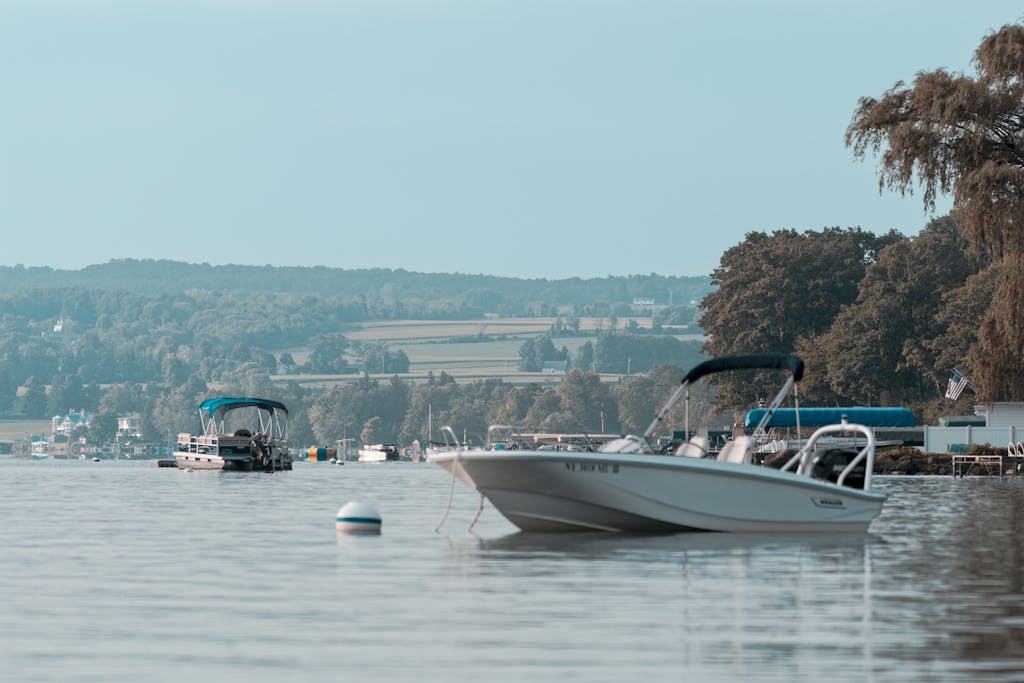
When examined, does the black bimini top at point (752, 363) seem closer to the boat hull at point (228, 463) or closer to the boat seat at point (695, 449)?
the boat seat at point (695, 449)

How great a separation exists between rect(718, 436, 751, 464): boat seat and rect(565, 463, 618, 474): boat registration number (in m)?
2.09

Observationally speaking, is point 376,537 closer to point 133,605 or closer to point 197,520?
point 197,520

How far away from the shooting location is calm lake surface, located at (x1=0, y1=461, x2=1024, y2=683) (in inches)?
606

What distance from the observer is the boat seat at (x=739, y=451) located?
33938 millimetres

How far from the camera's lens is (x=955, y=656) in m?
15.8

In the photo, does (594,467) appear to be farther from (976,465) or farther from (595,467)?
(976,465)

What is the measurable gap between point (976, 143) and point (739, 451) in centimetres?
2333

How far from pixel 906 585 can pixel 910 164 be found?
1317 inches

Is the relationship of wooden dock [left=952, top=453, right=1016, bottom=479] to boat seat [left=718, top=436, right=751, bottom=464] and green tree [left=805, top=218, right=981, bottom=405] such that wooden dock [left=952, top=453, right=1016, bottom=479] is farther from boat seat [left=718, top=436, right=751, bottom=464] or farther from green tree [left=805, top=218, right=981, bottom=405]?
boat seat [left=718, top=436, right=751, bottom=464]

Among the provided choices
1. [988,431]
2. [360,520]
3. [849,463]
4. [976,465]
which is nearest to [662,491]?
[849,463]

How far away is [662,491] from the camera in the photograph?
32.8 meters

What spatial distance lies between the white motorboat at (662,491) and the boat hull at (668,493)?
17mm

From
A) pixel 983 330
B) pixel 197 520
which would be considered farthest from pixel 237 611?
pixel 983 330

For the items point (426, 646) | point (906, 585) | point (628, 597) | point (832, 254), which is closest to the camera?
point (426, 646)
